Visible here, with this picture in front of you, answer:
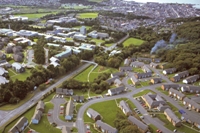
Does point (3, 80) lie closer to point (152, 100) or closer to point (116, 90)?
point (116, 90)

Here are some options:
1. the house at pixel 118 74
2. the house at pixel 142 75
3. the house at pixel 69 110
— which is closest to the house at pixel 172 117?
the house at pixel 142 75

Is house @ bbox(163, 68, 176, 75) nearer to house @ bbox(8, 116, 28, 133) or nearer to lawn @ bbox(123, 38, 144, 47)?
lawn @ bbox(123, 38, 144, 47)

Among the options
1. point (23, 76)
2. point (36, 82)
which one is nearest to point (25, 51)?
point (23, 76)

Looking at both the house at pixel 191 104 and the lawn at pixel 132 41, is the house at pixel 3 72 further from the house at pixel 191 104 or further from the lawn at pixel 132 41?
the lawn at pixel 132 41

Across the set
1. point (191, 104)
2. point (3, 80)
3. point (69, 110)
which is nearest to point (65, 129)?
point (69, 110)

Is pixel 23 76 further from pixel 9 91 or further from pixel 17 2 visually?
pixel 17 2
